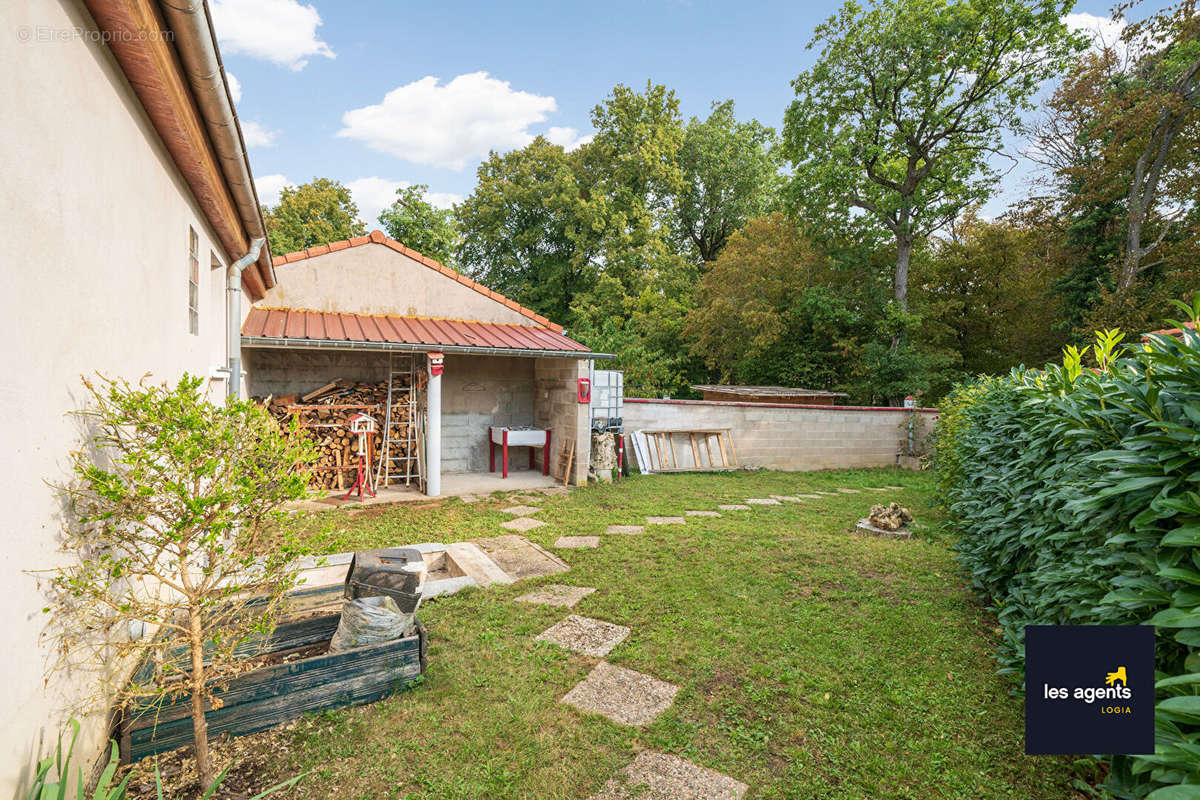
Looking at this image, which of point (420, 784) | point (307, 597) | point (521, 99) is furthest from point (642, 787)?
point (521, 99)

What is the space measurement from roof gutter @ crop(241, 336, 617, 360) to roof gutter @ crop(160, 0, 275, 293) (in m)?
2.74

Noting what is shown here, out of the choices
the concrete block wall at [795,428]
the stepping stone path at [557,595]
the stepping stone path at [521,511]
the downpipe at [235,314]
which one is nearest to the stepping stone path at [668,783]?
the stepping stone path at [557,595]

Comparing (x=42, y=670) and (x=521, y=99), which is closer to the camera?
(x=42, y=670)

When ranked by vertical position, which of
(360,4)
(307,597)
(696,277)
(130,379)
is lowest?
(307,597)

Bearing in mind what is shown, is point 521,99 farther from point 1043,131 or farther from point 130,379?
point 130,379

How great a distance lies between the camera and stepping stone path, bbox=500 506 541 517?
7.02 meters

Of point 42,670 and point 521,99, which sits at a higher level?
point 521,99

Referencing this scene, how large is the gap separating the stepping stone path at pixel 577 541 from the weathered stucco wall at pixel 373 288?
4.62 m

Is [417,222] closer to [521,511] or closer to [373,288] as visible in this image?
[373,288]

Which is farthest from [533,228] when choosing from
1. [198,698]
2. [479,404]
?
[198,698]

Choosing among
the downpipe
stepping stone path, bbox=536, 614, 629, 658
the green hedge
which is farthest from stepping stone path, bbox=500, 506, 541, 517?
the green hedge

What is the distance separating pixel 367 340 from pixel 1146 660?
7.54m

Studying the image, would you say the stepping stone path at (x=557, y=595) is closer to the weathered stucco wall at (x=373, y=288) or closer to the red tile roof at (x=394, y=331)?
the red tile roof at (x=394, y=331)

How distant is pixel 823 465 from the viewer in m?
11.8
